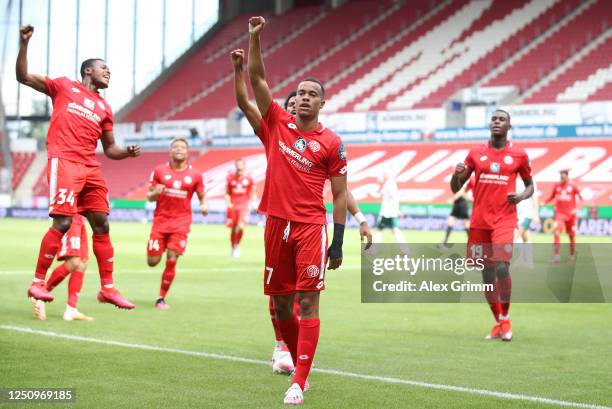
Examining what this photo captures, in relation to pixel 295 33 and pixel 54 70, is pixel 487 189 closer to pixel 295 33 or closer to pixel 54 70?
pixel 295 33

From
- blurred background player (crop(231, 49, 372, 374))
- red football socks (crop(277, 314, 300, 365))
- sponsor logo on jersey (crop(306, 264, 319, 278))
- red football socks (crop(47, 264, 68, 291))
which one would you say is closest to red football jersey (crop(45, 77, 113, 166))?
blurred background player (crop(231, 49, 372, 374))

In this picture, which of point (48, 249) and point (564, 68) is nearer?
point (48, 249)

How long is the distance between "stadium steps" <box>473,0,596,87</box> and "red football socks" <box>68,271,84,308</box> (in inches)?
1411

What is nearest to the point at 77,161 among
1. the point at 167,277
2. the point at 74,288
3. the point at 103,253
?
the point at 103,253

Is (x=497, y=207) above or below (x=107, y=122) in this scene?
below

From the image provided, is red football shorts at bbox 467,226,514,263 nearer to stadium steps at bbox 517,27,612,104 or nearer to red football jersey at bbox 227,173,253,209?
red football jersey at bbox 227,173,253,209

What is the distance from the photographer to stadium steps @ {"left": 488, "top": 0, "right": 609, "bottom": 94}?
45.1 meters

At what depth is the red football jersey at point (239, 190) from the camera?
76.3ft

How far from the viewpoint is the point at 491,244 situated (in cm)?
1077

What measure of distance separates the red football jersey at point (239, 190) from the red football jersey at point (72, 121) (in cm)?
1322

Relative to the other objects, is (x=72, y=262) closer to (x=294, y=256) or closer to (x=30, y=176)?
(x=294, y=256)

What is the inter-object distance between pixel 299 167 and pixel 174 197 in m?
7.13

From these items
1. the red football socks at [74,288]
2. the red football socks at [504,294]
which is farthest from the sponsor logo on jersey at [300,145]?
the red football socks at [74,288]

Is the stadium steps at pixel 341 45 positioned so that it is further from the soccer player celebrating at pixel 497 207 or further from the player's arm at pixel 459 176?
the player's arm at pixel 459 176
